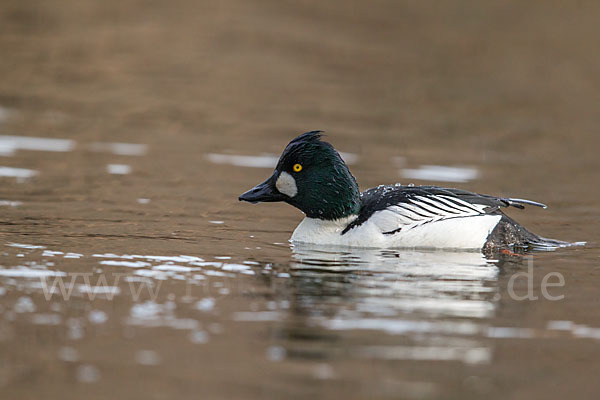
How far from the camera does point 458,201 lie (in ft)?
32.0

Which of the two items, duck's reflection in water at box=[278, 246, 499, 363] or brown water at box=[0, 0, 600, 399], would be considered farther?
duck's reflection in water at box=[278, 246, 499, 363]

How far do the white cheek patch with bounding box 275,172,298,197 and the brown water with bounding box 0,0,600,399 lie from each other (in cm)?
51

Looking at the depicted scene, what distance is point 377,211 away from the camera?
31.7ft

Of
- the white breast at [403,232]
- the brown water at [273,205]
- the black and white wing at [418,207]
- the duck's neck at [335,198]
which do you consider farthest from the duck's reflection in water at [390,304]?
the duck's neck at [335,198]

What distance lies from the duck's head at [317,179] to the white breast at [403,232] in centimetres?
15

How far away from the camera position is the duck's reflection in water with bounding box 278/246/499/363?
6.14m

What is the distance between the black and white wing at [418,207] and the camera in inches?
376

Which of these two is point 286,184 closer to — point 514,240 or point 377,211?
point 377,211

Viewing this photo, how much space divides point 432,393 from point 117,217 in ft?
19.0

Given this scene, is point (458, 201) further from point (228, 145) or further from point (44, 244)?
point (228, 145)

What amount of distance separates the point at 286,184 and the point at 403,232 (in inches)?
48.7

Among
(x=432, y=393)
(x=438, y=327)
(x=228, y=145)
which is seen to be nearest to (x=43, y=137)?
(x=228, y=145)

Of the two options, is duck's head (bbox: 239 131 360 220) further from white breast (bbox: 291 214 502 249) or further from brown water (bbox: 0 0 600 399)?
brown water (bbox: 0 0 600 399)

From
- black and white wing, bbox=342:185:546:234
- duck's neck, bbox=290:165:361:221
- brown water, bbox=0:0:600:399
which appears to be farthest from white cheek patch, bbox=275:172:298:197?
black and white wing, bbox=342:185:546:234
